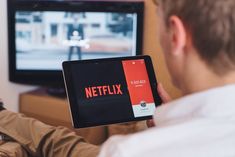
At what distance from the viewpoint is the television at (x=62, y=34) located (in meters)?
2.13

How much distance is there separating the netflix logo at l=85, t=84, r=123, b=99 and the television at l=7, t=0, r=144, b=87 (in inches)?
39.6

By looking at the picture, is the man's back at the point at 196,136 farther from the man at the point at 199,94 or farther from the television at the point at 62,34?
the television at the point at 62,34

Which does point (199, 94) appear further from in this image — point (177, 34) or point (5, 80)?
point (5, 80)

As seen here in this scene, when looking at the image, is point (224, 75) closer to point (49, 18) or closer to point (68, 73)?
point (68, 73)

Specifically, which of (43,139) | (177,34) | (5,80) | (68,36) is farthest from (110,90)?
(5,80)

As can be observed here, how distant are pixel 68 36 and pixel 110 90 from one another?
1018 millimetres

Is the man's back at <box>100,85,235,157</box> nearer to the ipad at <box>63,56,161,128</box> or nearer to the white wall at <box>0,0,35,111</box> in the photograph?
the ipad at <box>63,56,161,128</box>

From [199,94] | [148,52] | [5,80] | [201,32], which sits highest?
[201,32]

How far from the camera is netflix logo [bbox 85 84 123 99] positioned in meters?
1.16

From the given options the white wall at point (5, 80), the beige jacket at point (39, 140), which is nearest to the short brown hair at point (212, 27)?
the beige jacket at point (39, 140)

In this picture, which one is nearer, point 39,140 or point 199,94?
point 199,94

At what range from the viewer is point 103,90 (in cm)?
A: 119

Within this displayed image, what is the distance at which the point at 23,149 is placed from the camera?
1.28 metres

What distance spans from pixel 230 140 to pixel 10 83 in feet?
5.71
